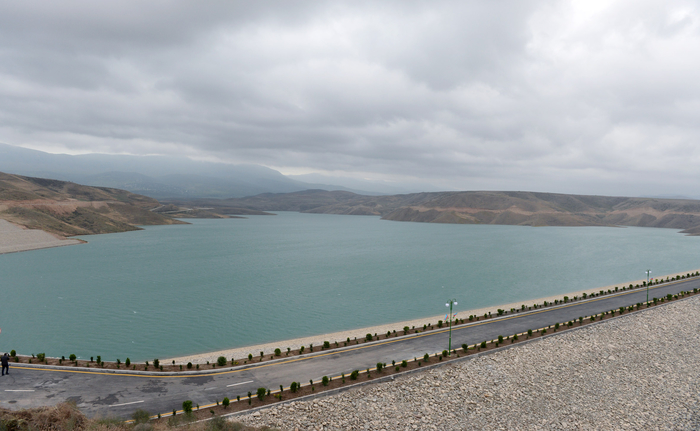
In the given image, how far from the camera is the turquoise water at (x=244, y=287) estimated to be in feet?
131

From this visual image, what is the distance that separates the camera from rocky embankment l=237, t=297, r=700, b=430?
21656mm

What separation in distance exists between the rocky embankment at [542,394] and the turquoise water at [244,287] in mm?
17970

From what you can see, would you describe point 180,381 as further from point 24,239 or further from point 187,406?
point 24,239

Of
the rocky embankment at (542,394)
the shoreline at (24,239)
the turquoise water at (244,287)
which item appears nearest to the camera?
the rocky embankment at (542,394)

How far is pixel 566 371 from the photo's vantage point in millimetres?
29641

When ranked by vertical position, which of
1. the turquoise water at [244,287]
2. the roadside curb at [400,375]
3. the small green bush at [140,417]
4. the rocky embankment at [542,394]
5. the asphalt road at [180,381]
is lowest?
the turquoise water at [244,287]

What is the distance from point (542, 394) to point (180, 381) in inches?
1006

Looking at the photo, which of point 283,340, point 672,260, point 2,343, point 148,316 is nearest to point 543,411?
point 283,340

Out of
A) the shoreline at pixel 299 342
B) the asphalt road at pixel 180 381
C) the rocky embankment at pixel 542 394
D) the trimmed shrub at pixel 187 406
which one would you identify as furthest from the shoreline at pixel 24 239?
the rocky embankment at pixel 542 394

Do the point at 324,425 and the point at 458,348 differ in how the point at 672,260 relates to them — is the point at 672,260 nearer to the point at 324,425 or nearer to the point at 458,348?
the point at 458,348

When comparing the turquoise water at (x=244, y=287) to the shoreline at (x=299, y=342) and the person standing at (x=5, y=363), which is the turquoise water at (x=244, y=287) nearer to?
the shoreline at (x=299, y=342)

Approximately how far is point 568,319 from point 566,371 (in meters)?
12.4

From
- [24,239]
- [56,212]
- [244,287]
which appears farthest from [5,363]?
[56,212]

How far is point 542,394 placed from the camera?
26484 mm
